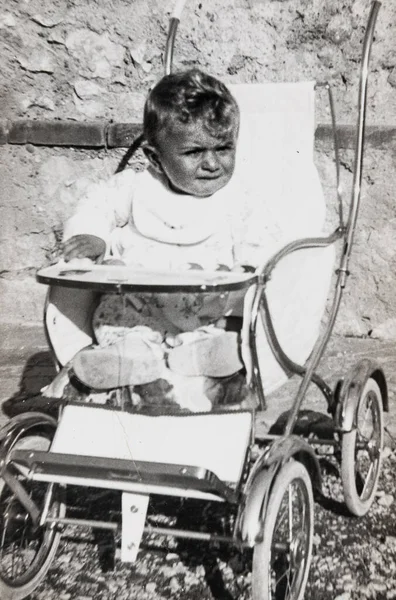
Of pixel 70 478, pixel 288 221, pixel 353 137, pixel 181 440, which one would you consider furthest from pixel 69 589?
pixel 353 137

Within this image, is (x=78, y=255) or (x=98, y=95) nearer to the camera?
(x=78, y=255)

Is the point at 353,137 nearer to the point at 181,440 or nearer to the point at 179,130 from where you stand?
the point at 179,130

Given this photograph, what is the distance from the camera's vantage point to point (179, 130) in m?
1.85

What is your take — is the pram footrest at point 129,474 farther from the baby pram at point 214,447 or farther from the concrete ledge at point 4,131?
the concrete ledge at point 4,131

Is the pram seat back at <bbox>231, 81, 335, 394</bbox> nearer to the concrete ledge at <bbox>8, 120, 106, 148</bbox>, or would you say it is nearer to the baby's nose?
the baby's nose

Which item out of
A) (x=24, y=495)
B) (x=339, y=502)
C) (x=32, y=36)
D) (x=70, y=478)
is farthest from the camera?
(x=32, y=36)

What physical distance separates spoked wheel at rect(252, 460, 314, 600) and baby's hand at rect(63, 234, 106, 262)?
84 cm

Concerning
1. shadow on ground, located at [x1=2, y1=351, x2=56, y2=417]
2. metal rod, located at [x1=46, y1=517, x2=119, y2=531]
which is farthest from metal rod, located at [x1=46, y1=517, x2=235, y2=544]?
shadow on ground, located at [x1=2, y1=351, x2=56, y2=417]

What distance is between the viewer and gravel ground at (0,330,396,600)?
5.82 feet

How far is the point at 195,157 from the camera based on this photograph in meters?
1.88

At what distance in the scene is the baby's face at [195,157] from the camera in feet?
6.05

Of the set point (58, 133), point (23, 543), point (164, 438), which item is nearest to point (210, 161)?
point (164, 438)

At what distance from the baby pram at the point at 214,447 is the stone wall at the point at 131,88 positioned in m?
1.10

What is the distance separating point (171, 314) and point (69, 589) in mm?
827
